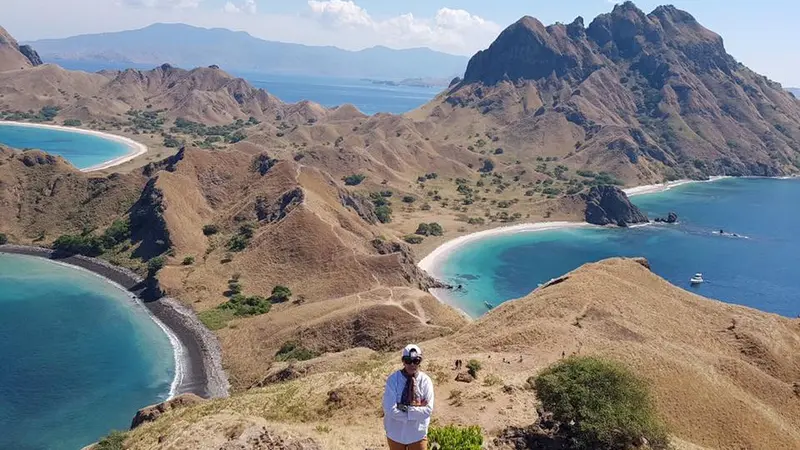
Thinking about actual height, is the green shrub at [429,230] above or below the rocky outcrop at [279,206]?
below

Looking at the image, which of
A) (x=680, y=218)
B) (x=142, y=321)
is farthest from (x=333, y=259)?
(x=680, y=218)

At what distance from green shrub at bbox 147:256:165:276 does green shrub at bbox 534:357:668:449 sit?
78.3 metres

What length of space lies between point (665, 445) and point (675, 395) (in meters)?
9.10

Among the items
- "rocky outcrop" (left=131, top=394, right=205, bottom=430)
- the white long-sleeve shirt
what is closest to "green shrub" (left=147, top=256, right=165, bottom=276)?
"rocky outcrop" (left=131, top=394, right=205, bottom=430)

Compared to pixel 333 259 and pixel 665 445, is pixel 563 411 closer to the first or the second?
pixel 665 445

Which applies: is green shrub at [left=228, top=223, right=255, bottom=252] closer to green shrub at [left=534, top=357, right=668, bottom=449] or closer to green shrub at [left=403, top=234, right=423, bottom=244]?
green shrub at [left=403, top=234, right=423, bottom=244]

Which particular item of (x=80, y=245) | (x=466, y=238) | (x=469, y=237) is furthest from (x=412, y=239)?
(x=80, y=245)

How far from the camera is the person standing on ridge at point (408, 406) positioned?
48.0 ft

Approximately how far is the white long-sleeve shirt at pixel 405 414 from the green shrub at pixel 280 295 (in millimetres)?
73097

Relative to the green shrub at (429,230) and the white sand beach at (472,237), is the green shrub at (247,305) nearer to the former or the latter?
the white sand beach at (472,237)

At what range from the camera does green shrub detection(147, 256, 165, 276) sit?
93700mm

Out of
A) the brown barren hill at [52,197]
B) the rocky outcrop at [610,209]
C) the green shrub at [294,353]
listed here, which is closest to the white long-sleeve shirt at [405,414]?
the green shrub at [294,353]

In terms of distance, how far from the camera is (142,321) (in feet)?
270

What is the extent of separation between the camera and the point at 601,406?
30.1m
